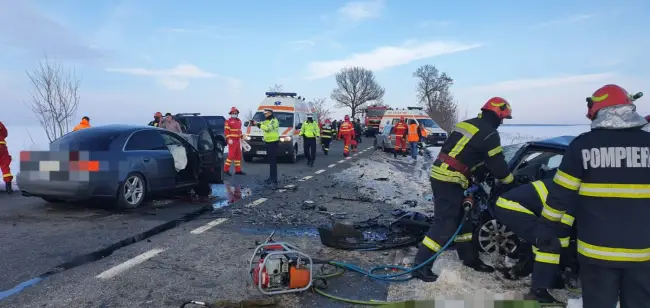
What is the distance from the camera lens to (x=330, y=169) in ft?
48.6

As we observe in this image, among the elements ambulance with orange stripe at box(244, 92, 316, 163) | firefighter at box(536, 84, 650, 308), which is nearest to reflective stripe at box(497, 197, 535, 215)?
firefighter at box(536, 84, 650, 308)

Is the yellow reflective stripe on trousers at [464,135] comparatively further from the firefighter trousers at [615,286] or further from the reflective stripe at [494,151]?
the firefighter trousers at [615,286]

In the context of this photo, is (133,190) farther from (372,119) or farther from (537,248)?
(372,119)

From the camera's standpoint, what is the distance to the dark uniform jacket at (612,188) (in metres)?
2.53

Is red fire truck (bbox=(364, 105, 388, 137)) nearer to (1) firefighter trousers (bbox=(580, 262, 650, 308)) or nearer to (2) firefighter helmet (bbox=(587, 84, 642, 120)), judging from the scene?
(2) firefighter helmet (bbox=(587, 84, 642, 120))

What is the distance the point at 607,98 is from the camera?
8.77 ft

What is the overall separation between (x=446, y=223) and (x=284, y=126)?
12.7m

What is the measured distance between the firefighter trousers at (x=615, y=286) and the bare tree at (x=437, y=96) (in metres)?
46.4

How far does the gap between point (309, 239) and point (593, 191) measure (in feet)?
13.2

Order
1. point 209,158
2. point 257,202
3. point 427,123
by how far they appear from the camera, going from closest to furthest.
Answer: point 257,202, point 209,158, point 427,123

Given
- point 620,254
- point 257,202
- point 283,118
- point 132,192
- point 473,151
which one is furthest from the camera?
point 283,118

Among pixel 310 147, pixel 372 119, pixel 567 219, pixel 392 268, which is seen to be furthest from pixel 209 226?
pixel 372 119

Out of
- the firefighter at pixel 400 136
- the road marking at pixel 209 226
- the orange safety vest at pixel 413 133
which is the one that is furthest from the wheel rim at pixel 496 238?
the firefighter at pixel 400 136

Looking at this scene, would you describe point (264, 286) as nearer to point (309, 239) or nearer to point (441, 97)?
point (309, 239)
